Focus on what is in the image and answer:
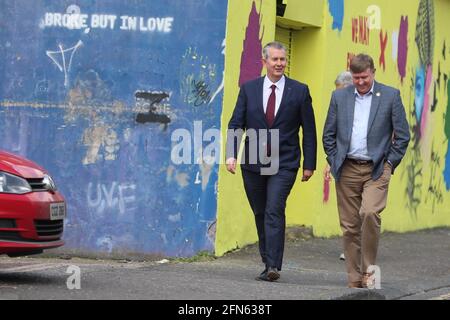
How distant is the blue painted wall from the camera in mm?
10977

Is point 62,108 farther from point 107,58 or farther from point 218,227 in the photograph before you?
point 218,227

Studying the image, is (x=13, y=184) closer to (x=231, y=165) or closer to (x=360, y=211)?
(x=231, y=165)

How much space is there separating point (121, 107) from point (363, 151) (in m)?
3.20

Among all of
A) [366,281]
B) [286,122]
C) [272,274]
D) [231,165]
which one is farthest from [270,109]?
[366,281]

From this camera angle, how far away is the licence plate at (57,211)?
840cm

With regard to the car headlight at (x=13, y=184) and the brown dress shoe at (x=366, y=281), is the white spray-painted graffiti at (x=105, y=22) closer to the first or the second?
the car headlight at (x=13, y=184)

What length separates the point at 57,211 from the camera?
8.50 meters

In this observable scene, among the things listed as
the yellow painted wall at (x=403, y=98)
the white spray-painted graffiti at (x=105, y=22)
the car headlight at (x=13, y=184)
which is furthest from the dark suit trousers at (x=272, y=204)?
the yellow painted wall at (x=403, y=98)

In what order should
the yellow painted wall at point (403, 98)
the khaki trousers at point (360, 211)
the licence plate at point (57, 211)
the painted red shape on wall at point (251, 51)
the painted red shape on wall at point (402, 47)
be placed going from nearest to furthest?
1. the licence plate at point (57, 211)
2. the khaki trousers at point (360, 211)
3. the painted red shape on wall at point (251, 51)
4. the yellow painted wall at point (403, 98)
5. the painted red shape on wall at point (402, 47)

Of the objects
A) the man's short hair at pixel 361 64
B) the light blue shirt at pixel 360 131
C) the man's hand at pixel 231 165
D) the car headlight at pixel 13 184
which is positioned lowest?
the car headlight at pixel 13 184

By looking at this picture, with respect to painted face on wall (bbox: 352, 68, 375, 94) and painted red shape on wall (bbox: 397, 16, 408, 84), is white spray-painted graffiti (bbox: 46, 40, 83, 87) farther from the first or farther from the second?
painted red shape on wall (bbox: 397, 16, 408, 84)

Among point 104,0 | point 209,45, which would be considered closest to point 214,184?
point 209,45

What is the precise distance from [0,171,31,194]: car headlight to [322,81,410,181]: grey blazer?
254 centimetres

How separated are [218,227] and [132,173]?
105 cm
